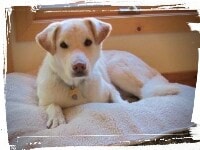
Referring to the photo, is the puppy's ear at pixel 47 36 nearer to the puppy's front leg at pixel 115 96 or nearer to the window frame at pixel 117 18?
the window frame at pixel 117 18

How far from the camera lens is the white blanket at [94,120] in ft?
2.50

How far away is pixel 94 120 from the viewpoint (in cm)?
79

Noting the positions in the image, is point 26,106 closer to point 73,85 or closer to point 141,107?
point 73,85

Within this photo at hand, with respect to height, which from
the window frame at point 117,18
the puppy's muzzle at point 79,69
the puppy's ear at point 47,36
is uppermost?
the window frame at point 117,18

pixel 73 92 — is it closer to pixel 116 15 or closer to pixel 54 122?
pixel 54 122

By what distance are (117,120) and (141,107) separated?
→ 0.06 m

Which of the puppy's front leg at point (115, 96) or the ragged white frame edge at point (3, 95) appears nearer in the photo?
the ragged white frame edge at point (3, 95)

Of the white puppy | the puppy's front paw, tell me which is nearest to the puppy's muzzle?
the white puppy

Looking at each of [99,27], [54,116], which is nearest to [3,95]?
[54,116]

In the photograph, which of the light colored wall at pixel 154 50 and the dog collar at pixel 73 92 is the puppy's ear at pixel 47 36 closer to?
the light colored wall at pixel 154 50

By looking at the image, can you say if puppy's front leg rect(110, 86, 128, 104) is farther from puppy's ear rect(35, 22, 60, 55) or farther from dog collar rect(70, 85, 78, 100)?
puppy's ear rect(35, 22, 60, 55)

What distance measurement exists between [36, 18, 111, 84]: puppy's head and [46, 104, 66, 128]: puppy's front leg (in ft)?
0.33

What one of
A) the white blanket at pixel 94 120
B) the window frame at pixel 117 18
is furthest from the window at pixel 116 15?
the white blanket at pixel 94 120

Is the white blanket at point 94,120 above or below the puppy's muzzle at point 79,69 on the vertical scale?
below
